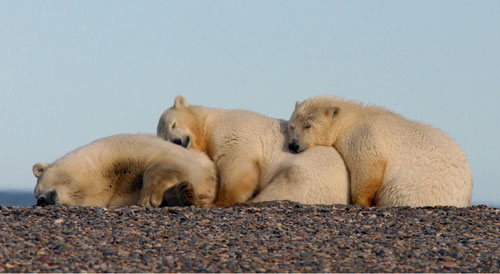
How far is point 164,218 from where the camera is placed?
755 centimetres

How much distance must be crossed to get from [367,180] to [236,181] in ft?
5.48

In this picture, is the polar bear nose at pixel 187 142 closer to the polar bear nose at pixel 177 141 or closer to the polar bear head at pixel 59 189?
the polar bear nose at pixel 177 141

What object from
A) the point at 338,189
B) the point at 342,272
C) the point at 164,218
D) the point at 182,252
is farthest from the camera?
the point at 338,189

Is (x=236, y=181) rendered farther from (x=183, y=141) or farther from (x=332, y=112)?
(x=332, y=112)

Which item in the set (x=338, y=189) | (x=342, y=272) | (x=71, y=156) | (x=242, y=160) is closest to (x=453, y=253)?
(x=342, y=272)

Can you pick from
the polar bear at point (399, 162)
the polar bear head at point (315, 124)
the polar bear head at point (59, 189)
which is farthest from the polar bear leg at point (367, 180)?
the polar bear head at point (59, 189)

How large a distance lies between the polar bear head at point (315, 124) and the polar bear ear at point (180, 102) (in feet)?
5.33

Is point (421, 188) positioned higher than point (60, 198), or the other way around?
point (421, 188)

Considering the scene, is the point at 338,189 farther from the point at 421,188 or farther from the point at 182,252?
the point at 182,252

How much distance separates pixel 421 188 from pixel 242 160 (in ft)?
7.59

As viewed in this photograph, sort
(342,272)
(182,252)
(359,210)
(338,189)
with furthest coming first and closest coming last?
Result: (338,189) < (359,210) < (182,252) < (342,272)

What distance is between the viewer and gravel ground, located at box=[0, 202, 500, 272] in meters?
5.63

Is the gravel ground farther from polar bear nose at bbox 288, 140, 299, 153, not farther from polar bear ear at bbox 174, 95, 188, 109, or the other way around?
polar bear ear at bbox 174, 95, 188, 109

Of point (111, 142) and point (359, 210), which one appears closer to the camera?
point (359, 210)
